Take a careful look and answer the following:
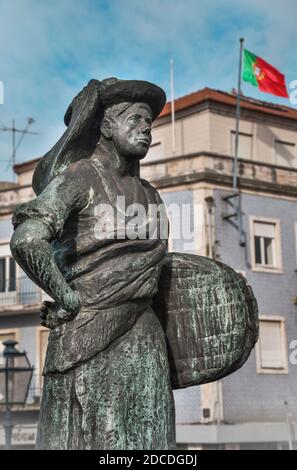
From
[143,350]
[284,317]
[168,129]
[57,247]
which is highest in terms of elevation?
[168,129]

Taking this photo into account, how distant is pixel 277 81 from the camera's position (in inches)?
1344

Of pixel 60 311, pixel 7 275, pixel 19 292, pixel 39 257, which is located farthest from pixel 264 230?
pixel 39 257

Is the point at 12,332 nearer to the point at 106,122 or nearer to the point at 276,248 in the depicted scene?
the point at 276,248

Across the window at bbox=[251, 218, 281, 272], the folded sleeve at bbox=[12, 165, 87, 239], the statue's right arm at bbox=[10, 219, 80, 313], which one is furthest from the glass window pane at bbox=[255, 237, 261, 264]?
the statue's right arm at bbox=[10, 219, 80, 313]

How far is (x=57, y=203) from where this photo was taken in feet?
12.5

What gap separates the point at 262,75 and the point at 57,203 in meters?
30.9

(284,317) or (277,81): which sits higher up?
(277,81)

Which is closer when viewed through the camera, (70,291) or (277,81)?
(70,291)

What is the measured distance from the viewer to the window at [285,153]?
3638 centimetres

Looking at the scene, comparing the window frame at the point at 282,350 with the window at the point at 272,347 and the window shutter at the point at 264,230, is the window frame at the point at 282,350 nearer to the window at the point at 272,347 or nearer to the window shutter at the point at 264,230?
the window at the point at 272,347

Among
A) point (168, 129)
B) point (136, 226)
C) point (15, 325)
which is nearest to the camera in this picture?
point (136, 226)

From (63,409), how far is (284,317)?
89.9 feet
